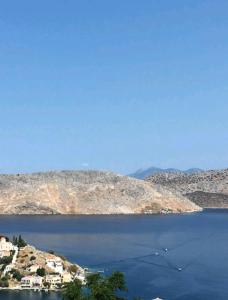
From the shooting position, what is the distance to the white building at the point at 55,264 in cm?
9489

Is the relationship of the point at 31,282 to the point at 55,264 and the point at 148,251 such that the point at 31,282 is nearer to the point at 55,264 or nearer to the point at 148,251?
the point at 55,264

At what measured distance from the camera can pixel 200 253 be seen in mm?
128375

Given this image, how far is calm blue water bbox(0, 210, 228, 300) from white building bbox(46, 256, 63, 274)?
808 cm

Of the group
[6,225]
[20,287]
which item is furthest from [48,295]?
[6,225]

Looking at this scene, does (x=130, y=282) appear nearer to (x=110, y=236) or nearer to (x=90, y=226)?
(x=110, y=236)

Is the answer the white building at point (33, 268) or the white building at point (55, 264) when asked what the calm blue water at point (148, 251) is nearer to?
the white building at point (33, 268)

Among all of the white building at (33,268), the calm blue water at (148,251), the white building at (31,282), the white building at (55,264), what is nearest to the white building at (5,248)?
the white building at (33,268)

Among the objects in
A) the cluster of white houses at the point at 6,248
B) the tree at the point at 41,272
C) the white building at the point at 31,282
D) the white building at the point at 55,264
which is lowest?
the white building at the point at 31,282

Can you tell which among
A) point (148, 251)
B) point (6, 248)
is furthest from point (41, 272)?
point (148, 251)

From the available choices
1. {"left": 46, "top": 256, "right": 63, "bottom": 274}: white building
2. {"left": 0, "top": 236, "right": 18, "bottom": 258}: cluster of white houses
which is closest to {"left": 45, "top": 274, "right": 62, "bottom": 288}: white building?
{"left": 46, "top": 256, "right": 63, "bottom": 274}: white building

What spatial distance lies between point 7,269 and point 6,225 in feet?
298

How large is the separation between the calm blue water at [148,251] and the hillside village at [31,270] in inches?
133

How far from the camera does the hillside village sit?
295ft

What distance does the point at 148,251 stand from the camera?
429 ft
